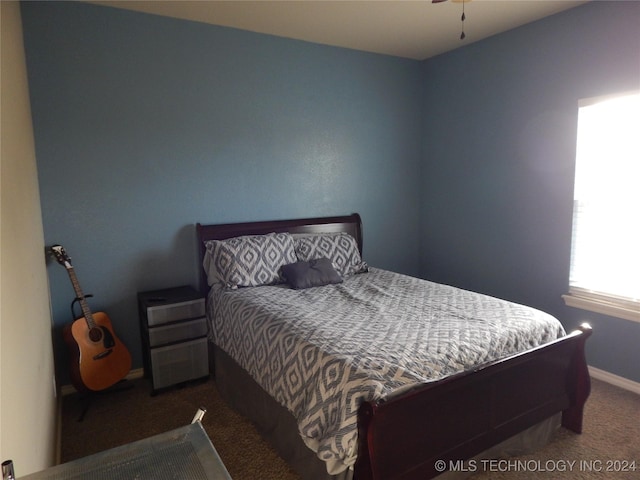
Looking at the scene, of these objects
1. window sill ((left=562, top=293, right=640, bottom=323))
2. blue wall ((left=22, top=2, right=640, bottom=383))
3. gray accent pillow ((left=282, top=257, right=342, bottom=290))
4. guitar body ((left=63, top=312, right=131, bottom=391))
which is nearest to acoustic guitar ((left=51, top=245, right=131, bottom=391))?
guitar body ((left=63, top=312, right=131, bottom=391))

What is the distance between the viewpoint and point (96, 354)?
8.86 feet

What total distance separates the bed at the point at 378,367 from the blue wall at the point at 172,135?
0.49m

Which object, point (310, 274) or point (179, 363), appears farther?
point (310, 274)

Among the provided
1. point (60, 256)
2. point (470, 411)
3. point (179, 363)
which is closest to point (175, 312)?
point (179, 363)

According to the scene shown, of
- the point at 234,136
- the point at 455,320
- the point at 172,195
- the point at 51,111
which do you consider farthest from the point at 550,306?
the point at 51,111

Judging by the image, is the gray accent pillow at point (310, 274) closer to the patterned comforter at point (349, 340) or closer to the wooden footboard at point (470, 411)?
the patterned comforter at point (349, 340)

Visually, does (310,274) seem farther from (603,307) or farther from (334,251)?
(603,307)

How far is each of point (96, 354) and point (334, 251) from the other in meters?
1.85

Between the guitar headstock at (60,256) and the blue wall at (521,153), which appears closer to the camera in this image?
the guitar headstock at (60,256)

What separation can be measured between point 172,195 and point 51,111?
2.99 ft

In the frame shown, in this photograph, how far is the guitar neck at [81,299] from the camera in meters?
2.69

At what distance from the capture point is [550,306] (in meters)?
3.30

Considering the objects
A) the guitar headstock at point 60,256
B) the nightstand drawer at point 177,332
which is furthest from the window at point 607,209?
→ the guitar headstock at point 60,256

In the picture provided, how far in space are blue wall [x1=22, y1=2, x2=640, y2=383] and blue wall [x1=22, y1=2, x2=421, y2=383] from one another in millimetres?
11
